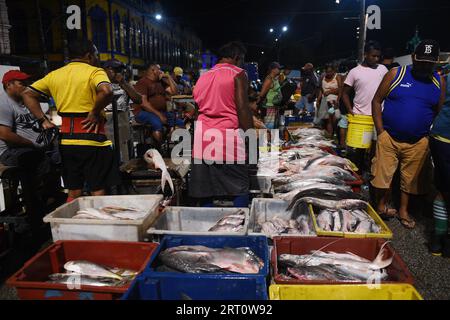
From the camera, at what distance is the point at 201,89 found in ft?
12.4

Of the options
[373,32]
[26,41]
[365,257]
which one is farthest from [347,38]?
[365,257]

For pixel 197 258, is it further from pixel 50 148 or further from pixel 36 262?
pixel 50 148

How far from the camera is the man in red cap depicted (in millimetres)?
4082

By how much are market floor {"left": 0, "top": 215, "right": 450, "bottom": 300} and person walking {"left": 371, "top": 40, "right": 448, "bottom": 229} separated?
0.17 m

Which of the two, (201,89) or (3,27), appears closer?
(201,89)

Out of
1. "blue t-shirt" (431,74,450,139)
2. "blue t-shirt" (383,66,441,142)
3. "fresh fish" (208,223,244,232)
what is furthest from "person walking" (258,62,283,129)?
"fresh fish" (208,223,244,232)

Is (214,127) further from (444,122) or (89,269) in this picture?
(444,122)

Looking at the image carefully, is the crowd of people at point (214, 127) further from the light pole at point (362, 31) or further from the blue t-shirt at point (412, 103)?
the light pole at point (362, 31)

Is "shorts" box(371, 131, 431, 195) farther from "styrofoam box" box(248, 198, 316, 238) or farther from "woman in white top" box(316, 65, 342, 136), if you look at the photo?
"woman in white top" box(316, 65, 342, 136)

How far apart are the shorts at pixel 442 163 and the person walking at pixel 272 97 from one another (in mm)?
5785

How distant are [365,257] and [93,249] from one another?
2.26 meters

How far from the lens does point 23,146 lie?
171 inches

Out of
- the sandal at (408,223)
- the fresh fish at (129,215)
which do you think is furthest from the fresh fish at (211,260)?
the sandal at (408,223)

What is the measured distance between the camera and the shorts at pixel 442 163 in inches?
137
